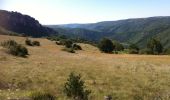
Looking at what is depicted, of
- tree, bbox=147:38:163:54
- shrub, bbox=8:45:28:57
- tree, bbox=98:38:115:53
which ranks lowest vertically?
tree, bbox=147:38:163:54

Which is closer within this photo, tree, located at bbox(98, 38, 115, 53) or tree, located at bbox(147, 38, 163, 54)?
tree, located at bbox(98, 38, 115, 53)

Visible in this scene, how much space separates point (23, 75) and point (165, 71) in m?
17.8

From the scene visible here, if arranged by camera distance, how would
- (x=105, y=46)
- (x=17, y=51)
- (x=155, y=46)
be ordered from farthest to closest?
(x=155, y=46) → (x=105, y=46) → (x=17, y=51)

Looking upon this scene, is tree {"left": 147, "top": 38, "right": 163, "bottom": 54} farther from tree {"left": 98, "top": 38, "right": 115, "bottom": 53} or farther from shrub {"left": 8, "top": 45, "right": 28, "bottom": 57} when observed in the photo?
shrub {"left": 8, "top": 45, "right": 28, "bottom": 57}

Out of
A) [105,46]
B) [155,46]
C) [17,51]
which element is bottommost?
[155,46]

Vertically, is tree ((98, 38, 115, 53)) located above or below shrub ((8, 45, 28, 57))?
below

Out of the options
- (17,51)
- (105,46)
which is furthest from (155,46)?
(17,51)

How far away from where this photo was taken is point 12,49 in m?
48.7

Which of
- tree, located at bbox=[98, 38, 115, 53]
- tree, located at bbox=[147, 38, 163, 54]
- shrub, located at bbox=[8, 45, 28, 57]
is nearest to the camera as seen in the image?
shrub, located at bbox=[8, 45, 28, 57]

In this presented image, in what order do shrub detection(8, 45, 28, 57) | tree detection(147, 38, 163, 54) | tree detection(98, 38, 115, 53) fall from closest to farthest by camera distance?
shrub detection(8, 45, 28, 57)
tree detection(98, 38, 115, 53)
tree detection(147, 38, 163, 54)

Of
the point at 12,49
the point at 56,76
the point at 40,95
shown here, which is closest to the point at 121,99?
the point at 40,95

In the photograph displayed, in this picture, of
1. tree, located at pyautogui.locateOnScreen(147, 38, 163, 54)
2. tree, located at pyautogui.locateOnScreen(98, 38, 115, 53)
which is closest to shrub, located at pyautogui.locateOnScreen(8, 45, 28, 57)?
tree, located at pyautogui.locateOnScreen(98, 38, 115, 53)

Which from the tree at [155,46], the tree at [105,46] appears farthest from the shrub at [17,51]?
the tree at [155,46]

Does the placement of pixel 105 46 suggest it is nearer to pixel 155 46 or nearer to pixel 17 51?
pixel 155 46
